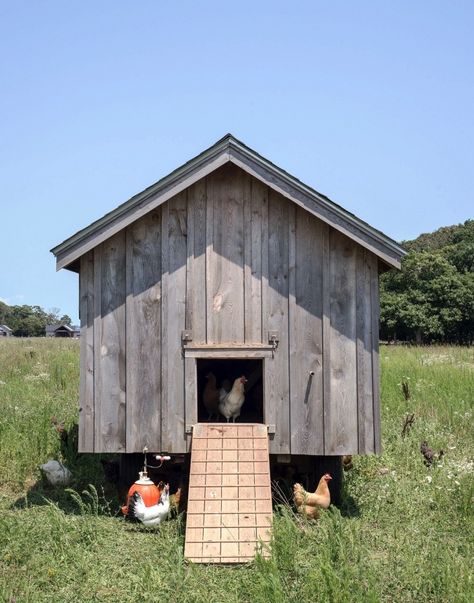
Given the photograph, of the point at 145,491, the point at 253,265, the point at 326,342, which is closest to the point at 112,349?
the point at 145,491

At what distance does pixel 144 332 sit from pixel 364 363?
9.07 ft

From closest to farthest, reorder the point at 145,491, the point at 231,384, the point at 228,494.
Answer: the point at 228,494, the point at 145,491, the point at 231,384

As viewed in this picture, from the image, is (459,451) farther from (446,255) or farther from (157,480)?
(446,255)

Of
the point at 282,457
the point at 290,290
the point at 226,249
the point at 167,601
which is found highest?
the point at 226,249

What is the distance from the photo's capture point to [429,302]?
48562mm

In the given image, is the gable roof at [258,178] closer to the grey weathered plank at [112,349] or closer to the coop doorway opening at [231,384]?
the grey weathered plank at [112,349]

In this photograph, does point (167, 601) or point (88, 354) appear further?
point (88, 354)

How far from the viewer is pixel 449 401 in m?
14.1

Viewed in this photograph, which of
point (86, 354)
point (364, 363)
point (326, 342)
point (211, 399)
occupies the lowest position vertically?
point (211, 399)

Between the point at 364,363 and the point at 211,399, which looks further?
the point at 211,399

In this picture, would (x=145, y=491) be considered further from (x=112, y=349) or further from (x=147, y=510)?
(x=112, y=349)

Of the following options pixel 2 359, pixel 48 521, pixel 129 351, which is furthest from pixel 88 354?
pixel 2 359

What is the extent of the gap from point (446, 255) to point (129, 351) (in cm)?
4945

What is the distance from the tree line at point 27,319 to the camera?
364 ft
